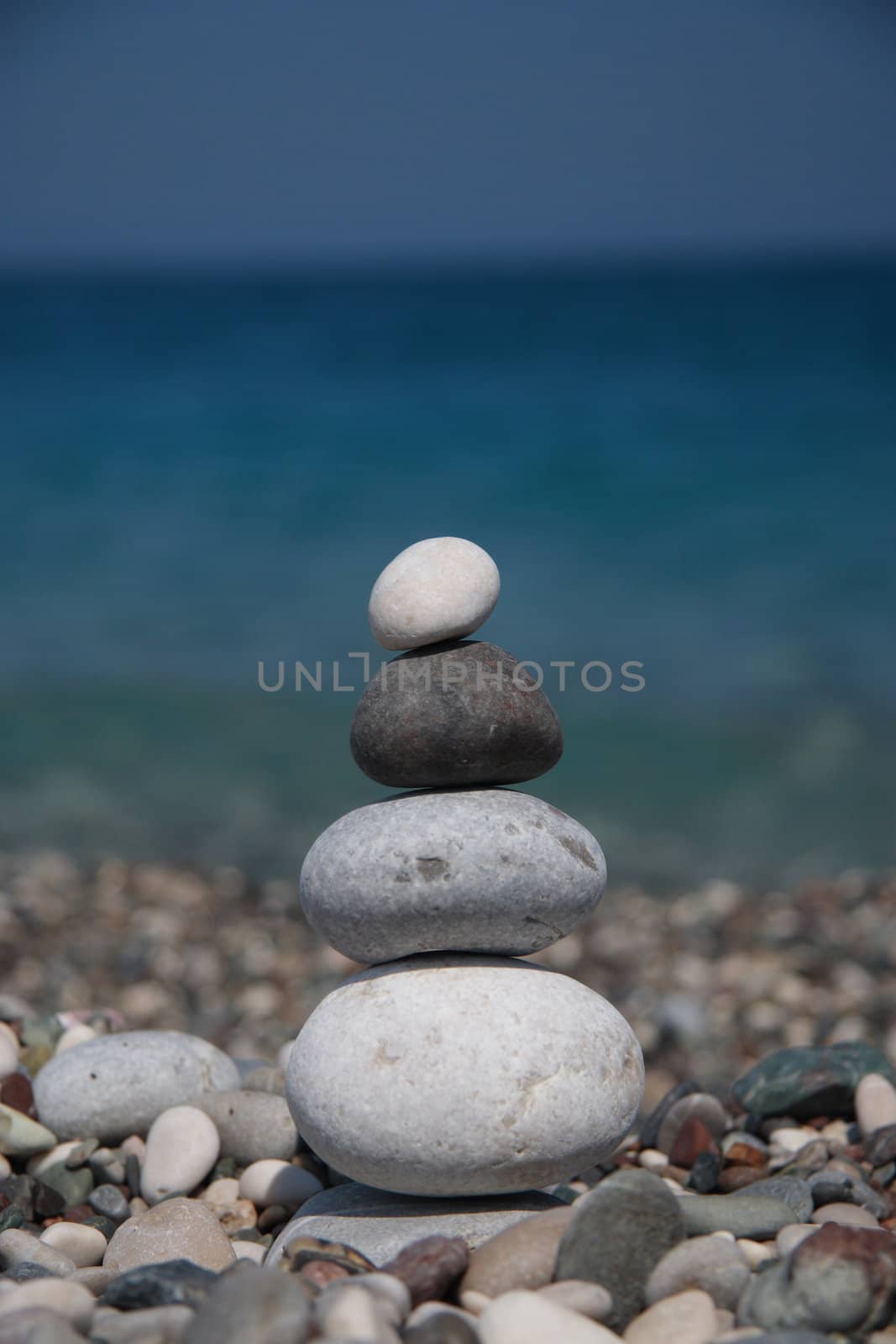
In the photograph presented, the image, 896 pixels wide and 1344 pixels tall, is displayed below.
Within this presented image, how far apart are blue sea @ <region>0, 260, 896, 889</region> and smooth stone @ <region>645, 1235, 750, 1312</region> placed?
7.79 meters

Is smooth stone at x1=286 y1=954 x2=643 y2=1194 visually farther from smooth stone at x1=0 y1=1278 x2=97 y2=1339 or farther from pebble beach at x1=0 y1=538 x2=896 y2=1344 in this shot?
smooth stone at x1=0 y1=1278 x2=97 y2=1339

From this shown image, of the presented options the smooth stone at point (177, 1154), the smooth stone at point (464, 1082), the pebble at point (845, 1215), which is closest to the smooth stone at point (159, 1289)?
the smooth stone at point (464, 1082)

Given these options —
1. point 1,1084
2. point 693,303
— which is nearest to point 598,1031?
point 1,1084

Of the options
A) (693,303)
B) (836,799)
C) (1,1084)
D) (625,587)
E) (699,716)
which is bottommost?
(1,1084)

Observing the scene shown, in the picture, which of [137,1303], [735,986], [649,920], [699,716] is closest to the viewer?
[137,1303]

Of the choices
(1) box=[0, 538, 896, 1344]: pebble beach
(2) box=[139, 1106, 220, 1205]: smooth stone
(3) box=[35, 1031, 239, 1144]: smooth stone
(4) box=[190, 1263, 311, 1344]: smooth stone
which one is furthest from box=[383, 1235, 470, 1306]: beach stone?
(3) box=[35, 1031, 239, 1144]: smooth stone

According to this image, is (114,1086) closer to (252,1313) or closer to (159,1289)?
(159,1289)

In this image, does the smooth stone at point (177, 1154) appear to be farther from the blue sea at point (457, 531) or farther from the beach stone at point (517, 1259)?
the blue sea at point (457, 531)

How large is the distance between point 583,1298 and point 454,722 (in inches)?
70.2

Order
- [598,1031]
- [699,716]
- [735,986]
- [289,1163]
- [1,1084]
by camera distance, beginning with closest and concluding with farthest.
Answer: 1. [598,1031]
2. [289,1163]
3. [1,1084]
4. [735,986]
5. [699,716]

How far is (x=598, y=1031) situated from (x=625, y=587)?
12.6 m

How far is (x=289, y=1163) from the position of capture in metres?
5.03

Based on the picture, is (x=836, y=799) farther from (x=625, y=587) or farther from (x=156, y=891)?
(x=156, y=891)

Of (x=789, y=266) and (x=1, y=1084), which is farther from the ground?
(x=789, y=266)
